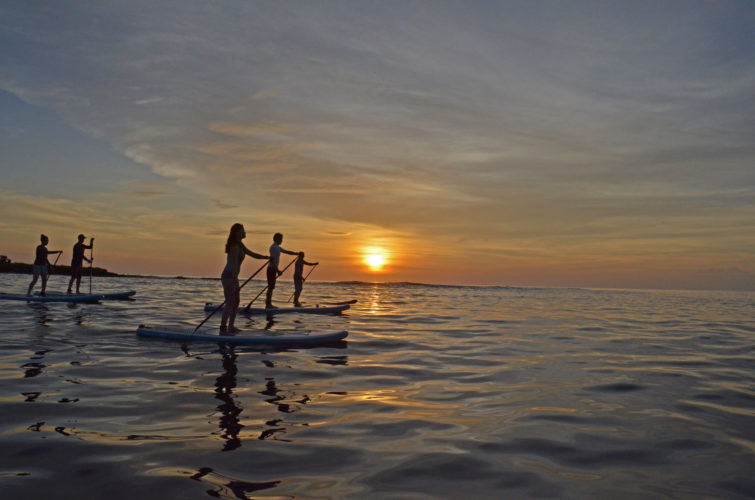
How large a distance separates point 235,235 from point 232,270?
0.97 metres

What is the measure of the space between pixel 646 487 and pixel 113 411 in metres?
6.21

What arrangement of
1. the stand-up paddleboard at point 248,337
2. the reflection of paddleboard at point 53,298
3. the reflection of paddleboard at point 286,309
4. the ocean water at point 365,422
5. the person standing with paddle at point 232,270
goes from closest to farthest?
the ocean water at point 365,422 < the stand-up paddleboard at point 248,337 < the person standing with paddle at point 232,270 < the reflection of paddleboard at point 286,309 < the reflection of paddleboard at point 53,298

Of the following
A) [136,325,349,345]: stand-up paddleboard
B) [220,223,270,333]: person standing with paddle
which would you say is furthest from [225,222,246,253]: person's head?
[136,325,349,345]: stand-up paddleboard

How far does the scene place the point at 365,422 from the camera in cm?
653

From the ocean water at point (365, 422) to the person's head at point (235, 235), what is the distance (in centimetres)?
297

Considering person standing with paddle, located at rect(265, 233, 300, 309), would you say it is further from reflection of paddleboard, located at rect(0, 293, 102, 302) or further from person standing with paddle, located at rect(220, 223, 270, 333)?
reflection of paddleboard, located at rect(0, 293, 102, 302)

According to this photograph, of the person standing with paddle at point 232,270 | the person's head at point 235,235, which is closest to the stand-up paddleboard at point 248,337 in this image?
the person standing with paddle at point 232,270

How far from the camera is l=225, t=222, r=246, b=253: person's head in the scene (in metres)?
14.0

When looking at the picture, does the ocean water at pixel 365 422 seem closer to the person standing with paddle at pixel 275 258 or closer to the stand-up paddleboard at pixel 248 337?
the stand-up paddleboard at pixel 248 337

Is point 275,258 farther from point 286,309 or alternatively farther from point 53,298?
point 53,298

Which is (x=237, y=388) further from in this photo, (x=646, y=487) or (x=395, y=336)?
(x=395, y=336)

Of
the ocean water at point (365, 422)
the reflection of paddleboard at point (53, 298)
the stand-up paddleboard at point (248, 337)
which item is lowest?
the ocean water at point (365, 422)

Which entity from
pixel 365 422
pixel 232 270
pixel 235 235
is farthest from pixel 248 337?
pixel 365 422

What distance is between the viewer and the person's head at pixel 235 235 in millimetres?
14000
